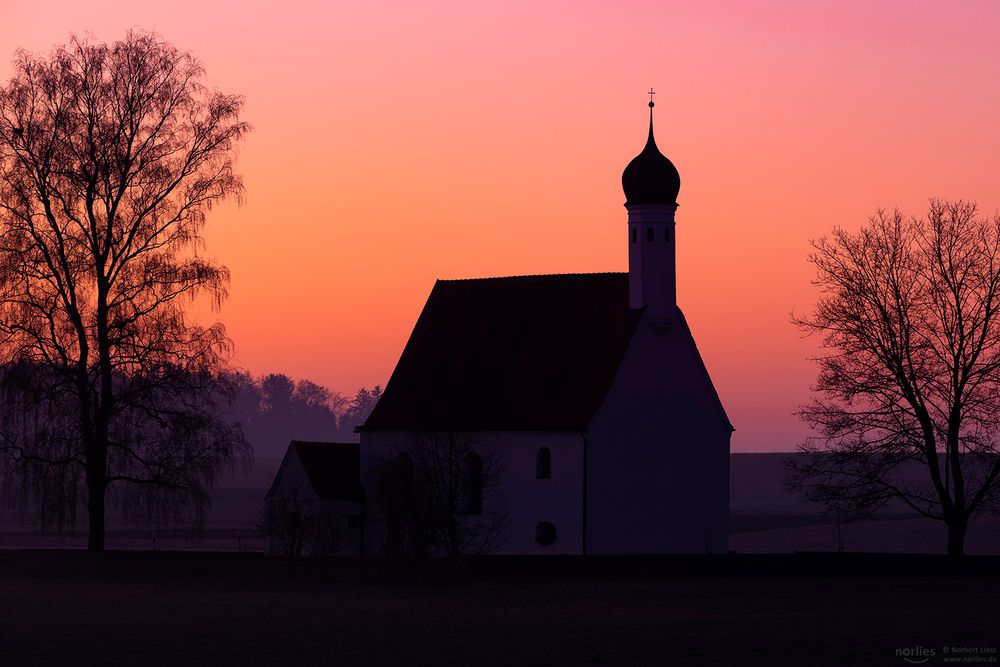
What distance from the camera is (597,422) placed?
6078 cm

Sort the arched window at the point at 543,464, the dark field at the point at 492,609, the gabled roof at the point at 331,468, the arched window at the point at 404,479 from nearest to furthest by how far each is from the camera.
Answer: the dark field at the point at 492,609
the arched window at the point at 404,479
the arched window at the point at 543,464
the gabled roof at the point at 331,468

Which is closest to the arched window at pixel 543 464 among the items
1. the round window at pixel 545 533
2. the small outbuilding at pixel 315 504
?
the round window at pixel 545 533

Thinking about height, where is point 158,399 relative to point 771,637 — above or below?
above

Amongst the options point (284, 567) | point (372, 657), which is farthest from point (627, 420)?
point (372, 657)

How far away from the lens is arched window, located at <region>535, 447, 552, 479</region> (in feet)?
202

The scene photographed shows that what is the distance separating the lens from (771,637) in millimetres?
35375

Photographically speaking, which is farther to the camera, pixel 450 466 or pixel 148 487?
pixel 450 466

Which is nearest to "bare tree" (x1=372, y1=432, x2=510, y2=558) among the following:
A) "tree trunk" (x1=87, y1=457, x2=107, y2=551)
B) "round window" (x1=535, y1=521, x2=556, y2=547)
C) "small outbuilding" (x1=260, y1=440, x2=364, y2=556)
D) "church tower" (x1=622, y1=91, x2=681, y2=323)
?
"round window" (x1=535, y1=521, x2=556, y2=547)

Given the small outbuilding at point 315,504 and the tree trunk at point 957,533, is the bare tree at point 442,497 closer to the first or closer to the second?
the small outbuilding at point 315,504

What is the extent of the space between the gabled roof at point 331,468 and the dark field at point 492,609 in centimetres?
1108

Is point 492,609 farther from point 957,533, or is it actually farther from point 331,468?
point 331,468

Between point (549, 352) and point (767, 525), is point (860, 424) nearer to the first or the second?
point (549, 352)

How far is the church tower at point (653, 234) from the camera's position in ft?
205

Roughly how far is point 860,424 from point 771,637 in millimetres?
19516
